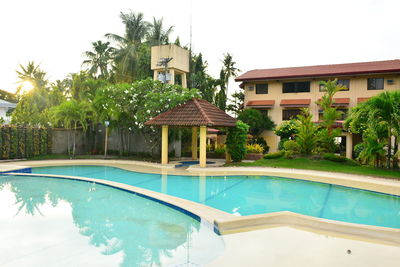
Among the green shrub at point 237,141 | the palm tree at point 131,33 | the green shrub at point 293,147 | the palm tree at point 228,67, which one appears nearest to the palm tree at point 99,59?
the palm tree at point 131,33

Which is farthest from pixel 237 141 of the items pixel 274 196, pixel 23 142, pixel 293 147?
pixel 23 142

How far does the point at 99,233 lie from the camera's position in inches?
254

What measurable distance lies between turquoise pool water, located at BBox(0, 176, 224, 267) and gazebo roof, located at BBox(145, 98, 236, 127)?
6.91m

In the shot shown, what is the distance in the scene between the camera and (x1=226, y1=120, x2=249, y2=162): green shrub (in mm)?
17938

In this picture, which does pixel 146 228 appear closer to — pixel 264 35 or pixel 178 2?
pixel 178 2

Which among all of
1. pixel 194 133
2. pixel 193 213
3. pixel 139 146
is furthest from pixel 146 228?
pixel 139 146

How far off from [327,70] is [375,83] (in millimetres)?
3968

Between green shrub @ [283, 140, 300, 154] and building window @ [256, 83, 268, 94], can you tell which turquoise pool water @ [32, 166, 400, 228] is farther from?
building window @ [256, 83, 268, 94]

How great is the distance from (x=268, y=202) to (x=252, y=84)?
20.6 m

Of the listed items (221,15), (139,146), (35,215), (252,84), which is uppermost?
(221,15)

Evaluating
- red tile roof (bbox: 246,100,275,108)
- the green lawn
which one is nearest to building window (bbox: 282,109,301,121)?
red tile roof (bbox: 246,100,275,108)

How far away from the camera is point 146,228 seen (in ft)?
22.4

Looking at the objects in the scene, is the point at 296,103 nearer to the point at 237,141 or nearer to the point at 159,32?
the point at 237,141

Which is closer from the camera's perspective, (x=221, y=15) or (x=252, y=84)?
(x=221, y=15)
